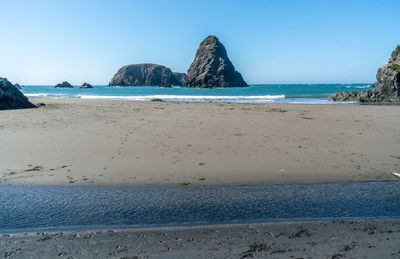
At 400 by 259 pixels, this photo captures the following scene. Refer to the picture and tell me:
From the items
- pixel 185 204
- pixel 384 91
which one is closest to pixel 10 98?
pixel 185 204

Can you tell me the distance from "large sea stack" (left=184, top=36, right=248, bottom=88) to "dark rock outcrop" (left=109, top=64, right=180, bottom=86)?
29667 mm

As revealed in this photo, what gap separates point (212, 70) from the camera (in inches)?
4528

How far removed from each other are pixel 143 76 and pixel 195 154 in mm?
155787

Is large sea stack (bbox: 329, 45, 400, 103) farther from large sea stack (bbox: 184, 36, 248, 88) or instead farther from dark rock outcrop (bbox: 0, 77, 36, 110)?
large sea stack (bbox: 184, 36, 248, 88)

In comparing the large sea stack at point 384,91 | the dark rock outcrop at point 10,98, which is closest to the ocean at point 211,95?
the large sea stack at point 384,91

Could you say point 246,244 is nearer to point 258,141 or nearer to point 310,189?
point 310,189

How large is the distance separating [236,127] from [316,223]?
24.2 ft

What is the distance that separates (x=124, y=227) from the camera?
3812mm

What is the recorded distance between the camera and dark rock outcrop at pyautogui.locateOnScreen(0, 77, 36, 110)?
18.1 meters

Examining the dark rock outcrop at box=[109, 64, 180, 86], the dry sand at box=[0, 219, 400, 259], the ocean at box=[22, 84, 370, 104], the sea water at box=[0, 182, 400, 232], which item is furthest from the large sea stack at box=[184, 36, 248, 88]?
the dry sand at box=[0, 219, 400, 259]

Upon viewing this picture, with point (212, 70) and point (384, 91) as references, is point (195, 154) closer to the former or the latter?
point (384, 91)

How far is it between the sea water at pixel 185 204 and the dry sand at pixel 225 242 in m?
0.29

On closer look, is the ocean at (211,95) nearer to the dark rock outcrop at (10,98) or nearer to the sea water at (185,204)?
the dark rock outcrop at (10,98)

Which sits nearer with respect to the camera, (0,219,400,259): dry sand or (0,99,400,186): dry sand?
(0,219,400,259): dry sand
